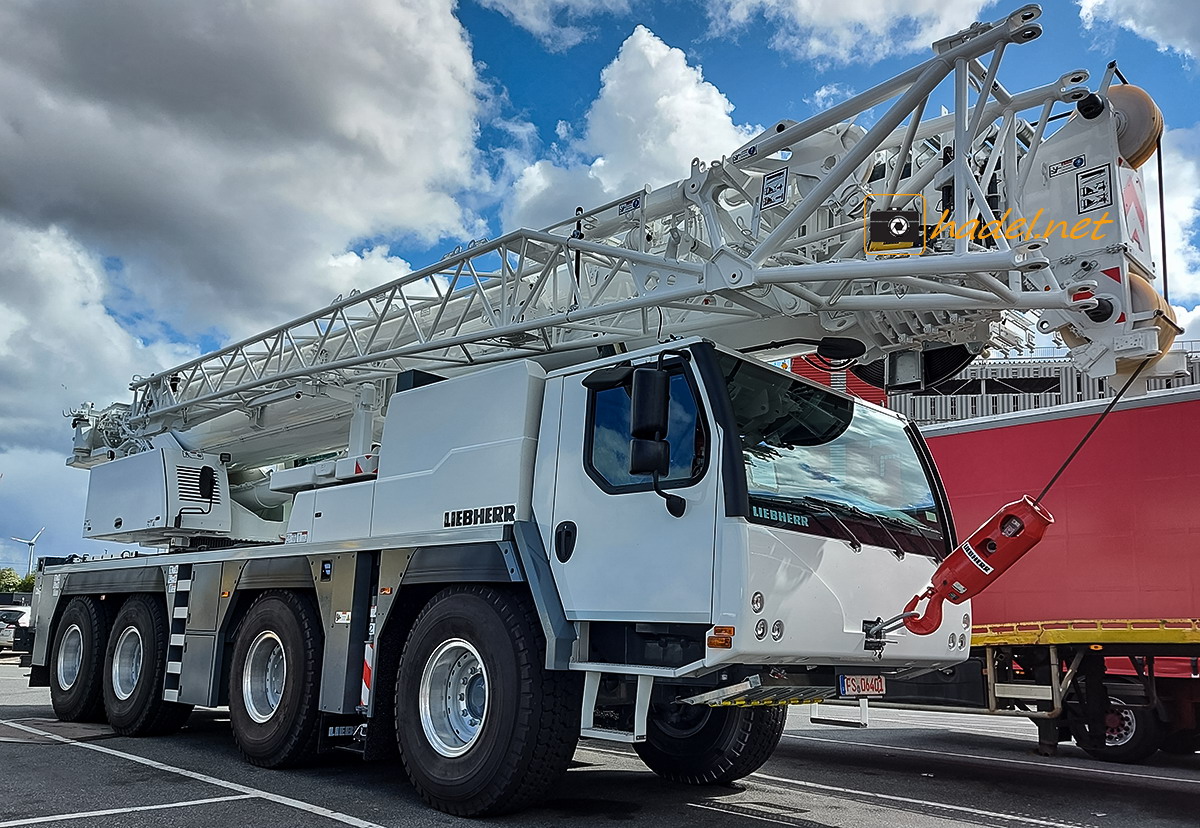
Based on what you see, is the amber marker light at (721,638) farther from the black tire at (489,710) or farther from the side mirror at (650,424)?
the black tire at (489,710)

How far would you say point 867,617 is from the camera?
5.59 meters

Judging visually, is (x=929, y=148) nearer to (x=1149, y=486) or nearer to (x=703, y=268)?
(x=703, y=268)

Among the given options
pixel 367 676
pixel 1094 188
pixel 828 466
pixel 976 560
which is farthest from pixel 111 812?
pixel 1094 188

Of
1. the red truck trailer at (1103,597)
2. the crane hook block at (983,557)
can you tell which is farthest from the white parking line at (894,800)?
the crane hook block at (983,557)

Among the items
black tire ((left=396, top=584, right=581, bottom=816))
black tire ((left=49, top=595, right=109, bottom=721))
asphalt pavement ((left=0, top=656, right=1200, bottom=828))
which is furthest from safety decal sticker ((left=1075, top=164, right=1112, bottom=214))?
black tire ((left=49, top=595, right=109, bottom=721))

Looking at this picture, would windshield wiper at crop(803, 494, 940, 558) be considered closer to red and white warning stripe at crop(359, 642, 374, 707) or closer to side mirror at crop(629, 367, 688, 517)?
side mirror at crop(629, 367, 688, 517)

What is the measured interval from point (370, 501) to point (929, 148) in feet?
14.6

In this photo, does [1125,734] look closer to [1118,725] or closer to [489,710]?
[1118,725]

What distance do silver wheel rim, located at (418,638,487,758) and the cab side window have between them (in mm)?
1337

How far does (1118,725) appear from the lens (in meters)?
8.88

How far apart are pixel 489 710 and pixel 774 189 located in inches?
137

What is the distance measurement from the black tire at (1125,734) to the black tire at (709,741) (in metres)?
3.43

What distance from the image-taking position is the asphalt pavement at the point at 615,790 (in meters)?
5.96

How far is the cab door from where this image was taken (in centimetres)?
520
